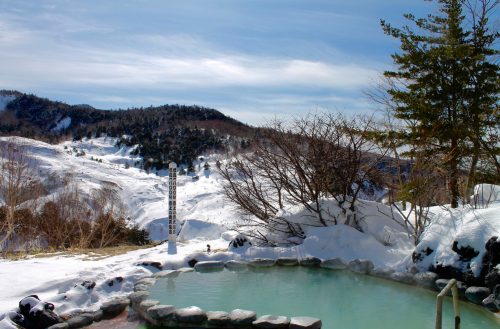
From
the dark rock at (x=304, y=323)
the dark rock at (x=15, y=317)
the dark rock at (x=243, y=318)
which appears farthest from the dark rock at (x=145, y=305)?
the dark rock at (x=304, y=323)

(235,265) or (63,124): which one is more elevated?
(63,124)

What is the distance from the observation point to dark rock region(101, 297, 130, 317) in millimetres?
5305

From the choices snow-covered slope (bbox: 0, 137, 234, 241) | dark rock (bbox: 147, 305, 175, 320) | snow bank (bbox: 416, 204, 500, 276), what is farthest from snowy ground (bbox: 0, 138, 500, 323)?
snow-covered slope (bbox: 0, 137, 234, 241)

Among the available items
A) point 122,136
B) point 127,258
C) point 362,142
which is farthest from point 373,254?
point 122,136

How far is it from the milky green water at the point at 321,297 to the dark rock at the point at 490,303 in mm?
84

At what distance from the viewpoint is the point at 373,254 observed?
7820 mm

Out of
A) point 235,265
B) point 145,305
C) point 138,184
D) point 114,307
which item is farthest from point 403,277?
point 138,184

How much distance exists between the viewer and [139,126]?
140 feet

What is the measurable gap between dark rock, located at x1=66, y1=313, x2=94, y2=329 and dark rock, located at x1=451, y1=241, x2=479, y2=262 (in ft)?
16.1

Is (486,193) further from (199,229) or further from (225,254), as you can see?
(199,229)

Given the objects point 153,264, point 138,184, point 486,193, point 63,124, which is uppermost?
point 63,124

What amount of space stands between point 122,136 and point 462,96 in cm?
3464

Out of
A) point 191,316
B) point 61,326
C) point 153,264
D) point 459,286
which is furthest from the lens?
point 153,264

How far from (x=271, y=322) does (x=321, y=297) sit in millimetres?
1603
